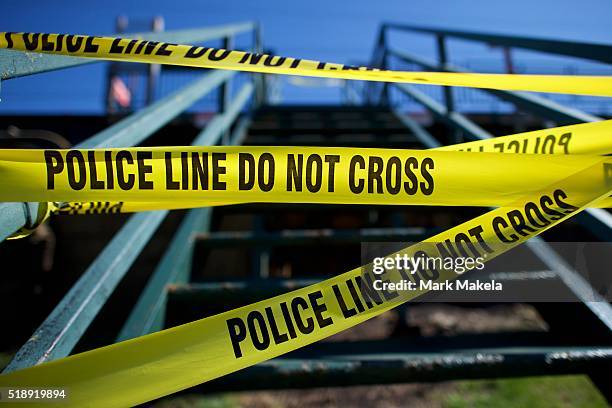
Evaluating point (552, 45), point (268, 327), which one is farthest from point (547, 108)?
point (268, 327)

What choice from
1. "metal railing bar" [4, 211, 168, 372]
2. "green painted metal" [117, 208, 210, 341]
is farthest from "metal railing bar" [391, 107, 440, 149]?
"metal railing bar" [4, 211, 168, 372]

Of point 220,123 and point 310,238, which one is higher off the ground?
point 220,123

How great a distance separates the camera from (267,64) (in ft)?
4.28

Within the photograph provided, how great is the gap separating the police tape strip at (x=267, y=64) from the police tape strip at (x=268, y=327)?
370 millimetres

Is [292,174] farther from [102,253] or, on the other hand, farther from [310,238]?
[310,238]

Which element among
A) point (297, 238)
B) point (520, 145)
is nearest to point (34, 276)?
point (297, 238)

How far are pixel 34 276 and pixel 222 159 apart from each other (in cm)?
372

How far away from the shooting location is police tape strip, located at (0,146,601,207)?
97 cm

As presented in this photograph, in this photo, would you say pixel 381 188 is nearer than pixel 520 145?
Yes

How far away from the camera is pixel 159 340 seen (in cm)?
94

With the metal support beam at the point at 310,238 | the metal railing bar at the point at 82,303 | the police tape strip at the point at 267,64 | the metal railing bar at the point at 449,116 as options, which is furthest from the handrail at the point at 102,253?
the metal railing bar at the point at 449,116

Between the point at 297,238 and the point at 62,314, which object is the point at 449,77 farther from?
the point at 62,314

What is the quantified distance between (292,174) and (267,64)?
0.50 m

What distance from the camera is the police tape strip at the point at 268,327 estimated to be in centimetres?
88
